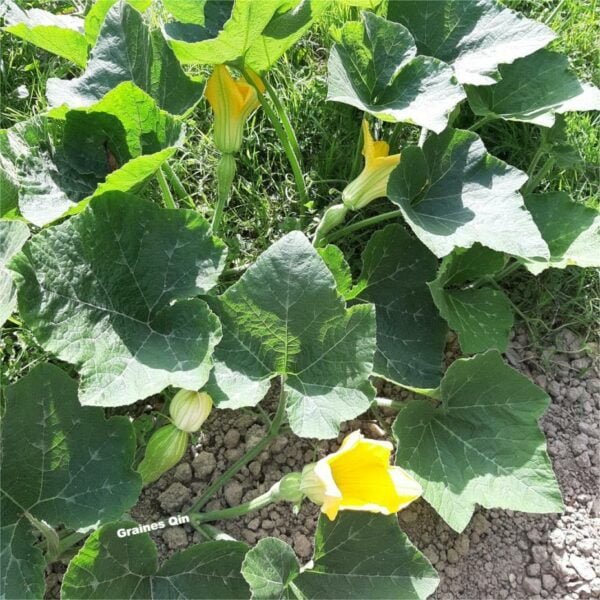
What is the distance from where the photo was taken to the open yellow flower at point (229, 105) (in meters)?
2.13

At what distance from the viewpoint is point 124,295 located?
189 centimetres

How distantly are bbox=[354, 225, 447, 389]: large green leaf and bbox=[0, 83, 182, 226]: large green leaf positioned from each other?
0.62 meters

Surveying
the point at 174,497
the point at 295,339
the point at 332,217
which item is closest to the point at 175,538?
the point at 174,497

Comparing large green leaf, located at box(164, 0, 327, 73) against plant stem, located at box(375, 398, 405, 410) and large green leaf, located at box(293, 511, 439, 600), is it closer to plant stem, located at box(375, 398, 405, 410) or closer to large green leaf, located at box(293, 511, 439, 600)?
plant stem, located at box(375, 398, 405, 410)

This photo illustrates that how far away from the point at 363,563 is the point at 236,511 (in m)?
Answer: 0.32

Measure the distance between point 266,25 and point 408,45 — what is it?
1.27 feet

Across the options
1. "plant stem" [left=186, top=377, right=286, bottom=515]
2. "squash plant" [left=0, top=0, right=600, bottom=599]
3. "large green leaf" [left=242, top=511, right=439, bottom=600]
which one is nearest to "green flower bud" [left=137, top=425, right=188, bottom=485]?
"squash plant" [left=0, top=0, right=600, bottom=599]

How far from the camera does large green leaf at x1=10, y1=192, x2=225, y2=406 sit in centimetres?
178

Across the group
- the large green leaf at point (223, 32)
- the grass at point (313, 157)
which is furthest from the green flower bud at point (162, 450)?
the large green leaf at point (223, 32)

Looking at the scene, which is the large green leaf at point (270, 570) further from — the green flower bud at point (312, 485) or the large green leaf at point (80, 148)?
the large green leaf at point (80, 148)

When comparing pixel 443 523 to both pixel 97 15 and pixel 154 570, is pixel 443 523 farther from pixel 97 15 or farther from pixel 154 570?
pixel 97 15

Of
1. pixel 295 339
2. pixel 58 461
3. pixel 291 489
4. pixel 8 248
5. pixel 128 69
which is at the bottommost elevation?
pixel 291 489

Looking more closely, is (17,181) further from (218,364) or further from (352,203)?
(352,203)

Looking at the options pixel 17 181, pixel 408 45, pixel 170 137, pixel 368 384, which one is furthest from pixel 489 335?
pixel 17 181
